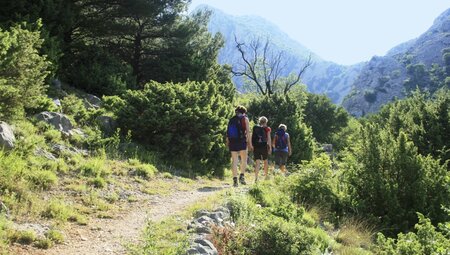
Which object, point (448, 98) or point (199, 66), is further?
point (199, 66)

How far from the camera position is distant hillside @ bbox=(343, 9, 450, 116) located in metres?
153

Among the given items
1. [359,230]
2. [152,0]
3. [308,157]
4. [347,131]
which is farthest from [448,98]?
[347,131]

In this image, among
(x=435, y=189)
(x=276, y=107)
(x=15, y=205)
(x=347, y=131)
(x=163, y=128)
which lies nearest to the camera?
(x=15, y=205)

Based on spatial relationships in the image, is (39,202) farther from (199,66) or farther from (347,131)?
(347,131)

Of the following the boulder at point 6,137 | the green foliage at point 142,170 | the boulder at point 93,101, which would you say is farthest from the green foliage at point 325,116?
the boulder at point 6,137

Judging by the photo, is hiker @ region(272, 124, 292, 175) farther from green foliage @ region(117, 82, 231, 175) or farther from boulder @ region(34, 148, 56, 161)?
boulder @ region(34, 148, 56, 161)

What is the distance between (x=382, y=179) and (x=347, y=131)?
50062 millimetres

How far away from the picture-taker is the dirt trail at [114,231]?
5891mm

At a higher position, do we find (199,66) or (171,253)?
(199,66)

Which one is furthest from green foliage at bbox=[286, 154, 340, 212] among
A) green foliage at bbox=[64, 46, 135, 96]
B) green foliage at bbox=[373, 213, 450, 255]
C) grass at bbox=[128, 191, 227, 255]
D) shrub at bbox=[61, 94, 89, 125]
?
green foliage at bbox=[64, 46, 135, 96]

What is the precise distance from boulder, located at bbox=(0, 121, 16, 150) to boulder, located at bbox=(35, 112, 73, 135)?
7.51 ft

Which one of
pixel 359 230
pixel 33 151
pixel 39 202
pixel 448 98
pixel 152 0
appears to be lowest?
pixel 359 230

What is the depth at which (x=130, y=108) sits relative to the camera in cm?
1438

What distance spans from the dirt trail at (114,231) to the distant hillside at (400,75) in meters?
144
